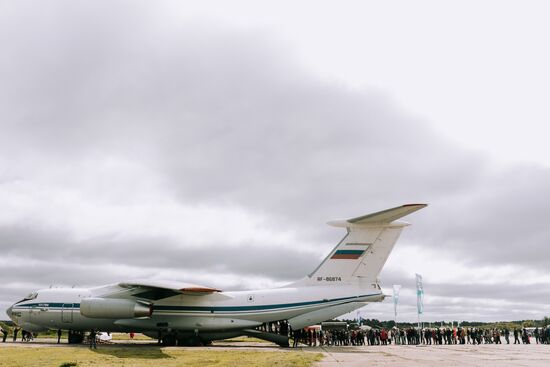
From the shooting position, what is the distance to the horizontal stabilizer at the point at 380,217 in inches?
730

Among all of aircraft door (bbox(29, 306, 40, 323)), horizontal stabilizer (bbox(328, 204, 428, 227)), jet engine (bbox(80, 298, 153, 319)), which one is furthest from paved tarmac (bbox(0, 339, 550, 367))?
horizontal stabilizer (bbox(328, 204, 428, 227))

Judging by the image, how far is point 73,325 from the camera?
22.6m

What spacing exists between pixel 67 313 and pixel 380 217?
1429cm

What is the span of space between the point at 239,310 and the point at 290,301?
2298mm

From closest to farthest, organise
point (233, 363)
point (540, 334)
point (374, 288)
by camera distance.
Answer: point (233, 363), point (374, 288), point (540, 334)

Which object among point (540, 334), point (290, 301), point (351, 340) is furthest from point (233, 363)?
point (540, 334)

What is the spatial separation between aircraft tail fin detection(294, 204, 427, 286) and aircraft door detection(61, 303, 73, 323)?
10.8 meters

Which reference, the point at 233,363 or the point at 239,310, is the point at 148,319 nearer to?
the point at 239,310

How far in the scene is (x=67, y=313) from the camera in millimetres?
22422

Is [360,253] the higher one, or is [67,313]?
[360,253]

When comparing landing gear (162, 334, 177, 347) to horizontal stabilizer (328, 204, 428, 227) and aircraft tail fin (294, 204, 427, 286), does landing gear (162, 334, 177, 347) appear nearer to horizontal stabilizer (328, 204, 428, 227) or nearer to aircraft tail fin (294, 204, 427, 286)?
aircraft tail fin (294, 204, 427, 286)

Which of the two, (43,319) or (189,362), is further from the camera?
(43,319)

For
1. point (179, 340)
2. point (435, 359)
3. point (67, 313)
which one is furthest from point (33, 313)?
point (435, 359)

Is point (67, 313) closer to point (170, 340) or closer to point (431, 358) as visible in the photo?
point (170, 340)
